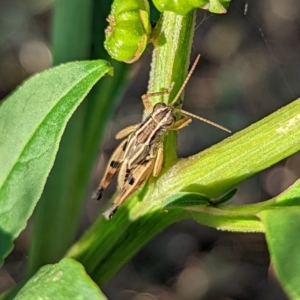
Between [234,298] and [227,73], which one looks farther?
[227,73]

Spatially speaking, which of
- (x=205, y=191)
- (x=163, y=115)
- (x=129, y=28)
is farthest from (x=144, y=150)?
(x=129, y=28)

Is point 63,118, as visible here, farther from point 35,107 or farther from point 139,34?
point 139,34

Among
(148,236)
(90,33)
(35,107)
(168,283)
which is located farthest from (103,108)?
(168,283)

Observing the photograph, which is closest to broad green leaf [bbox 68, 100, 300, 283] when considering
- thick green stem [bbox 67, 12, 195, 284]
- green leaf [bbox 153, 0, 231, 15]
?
thick green stem [bbox 67, 12, 195, 284]

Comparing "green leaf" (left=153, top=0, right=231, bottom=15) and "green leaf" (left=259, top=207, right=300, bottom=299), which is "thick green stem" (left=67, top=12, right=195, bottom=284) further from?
"green leaf" (left=259, top=207, right=300, bottom=299)

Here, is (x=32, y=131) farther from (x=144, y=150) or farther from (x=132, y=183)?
(x=144, y=150)
